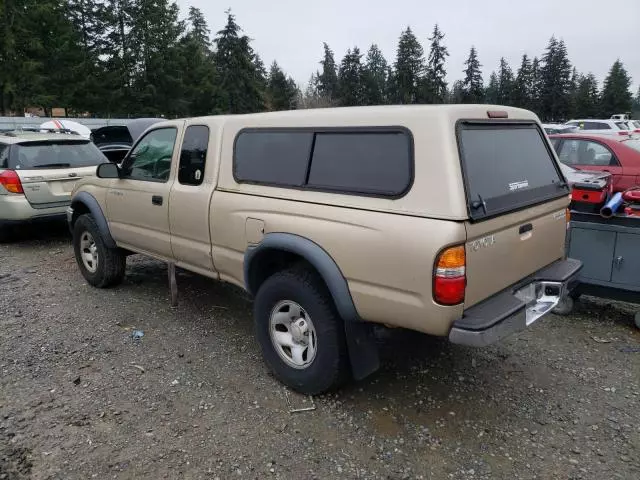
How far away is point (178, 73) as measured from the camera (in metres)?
45.3

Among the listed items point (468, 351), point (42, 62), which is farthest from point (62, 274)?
point (42, 62)

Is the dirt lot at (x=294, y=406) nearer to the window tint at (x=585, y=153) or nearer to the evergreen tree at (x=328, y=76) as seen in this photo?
the window tint at (x=585, y=153)

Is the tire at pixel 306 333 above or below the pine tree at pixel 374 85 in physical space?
below

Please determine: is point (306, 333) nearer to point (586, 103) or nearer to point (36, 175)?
point (36, 175)

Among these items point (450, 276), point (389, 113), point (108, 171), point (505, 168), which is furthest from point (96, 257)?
point (505, 168)

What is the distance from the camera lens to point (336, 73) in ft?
253

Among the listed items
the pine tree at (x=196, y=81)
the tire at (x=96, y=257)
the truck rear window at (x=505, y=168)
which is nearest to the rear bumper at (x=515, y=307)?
the truck rear window at (x=505, y=168)

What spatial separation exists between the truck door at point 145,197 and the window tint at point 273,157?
0.96 meters

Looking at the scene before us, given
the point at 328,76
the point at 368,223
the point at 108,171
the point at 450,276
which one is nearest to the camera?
the point at 450,276

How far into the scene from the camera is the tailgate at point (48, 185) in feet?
23.3

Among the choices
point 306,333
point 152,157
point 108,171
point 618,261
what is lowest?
point 306,333

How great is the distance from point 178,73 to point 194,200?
45.8 meters

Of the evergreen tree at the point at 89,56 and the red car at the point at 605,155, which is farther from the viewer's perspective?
the evergreen tree at the point at 89,56

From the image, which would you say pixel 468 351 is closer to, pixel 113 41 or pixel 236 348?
pixel 236 348
